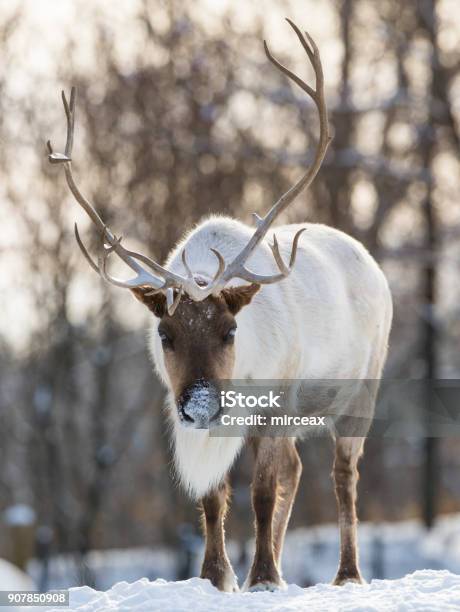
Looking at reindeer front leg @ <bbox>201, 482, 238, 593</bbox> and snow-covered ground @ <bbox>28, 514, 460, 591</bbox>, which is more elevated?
reindeer front leg @ <bbox>201, 482, 238, 593</bbox>

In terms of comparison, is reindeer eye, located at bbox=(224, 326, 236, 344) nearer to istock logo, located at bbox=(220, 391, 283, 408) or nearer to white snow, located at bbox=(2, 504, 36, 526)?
istock logo, located at bbox=(220, 391, 283, 408)

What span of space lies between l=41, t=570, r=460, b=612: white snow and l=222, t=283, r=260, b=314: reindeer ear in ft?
4.24

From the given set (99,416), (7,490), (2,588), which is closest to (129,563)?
(99,416)

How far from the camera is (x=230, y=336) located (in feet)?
17.8

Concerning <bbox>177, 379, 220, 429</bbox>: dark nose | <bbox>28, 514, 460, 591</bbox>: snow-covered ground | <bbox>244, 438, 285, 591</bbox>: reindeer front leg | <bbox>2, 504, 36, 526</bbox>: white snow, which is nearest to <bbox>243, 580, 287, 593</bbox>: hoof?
<bbox>244, 438, 285, 591</bbox>: reindeer front leg

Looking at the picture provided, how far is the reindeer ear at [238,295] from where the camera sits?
5.55 metres

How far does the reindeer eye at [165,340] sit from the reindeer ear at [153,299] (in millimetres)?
144

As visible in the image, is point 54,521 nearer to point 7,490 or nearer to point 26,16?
point 7,490

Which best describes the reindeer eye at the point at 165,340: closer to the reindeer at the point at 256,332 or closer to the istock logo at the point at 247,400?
the reindeer at the point at 256,332

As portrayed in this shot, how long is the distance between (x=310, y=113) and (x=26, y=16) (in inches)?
142

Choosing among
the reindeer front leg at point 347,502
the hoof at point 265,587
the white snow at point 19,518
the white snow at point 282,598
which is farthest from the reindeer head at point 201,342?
the white snow at point 19,518

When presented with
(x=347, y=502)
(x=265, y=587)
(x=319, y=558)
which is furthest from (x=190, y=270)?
(x=319, y=558)

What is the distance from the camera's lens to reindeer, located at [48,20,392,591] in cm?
539

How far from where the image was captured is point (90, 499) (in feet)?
47.3
